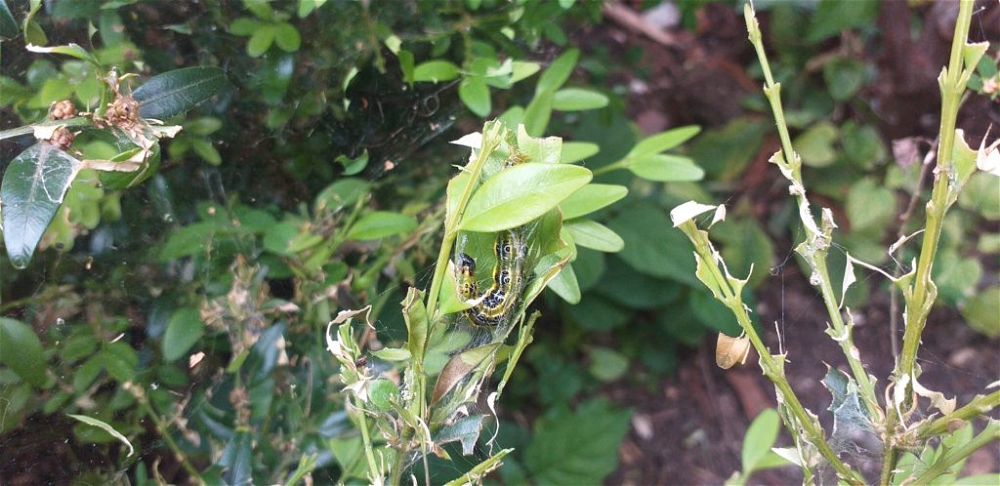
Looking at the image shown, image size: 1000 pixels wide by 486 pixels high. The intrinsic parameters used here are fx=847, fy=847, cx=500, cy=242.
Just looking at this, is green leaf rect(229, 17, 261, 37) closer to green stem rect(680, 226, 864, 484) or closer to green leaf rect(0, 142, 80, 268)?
green leaf rect(0, 142, 80, 268)

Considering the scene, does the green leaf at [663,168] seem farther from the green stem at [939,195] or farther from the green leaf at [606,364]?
the green leaf at [606,364]

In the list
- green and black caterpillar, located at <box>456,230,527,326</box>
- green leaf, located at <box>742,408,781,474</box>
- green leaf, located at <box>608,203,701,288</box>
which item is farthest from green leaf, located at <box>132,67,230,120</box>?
green leaf, located at <box>608,203,701,288</box>

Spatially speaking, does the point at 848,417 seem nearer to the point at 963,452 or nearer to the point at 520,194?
the point at 963,452

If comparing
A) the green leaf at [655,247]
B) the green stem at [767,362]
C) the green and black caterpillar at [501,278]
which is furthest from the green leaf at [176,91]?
the green leaf at [655,247]

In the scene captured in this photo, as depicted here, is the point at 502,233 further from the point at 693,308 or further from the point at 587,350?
the point at 587,350

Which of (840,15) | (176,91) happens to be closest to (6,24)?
(176,91)
